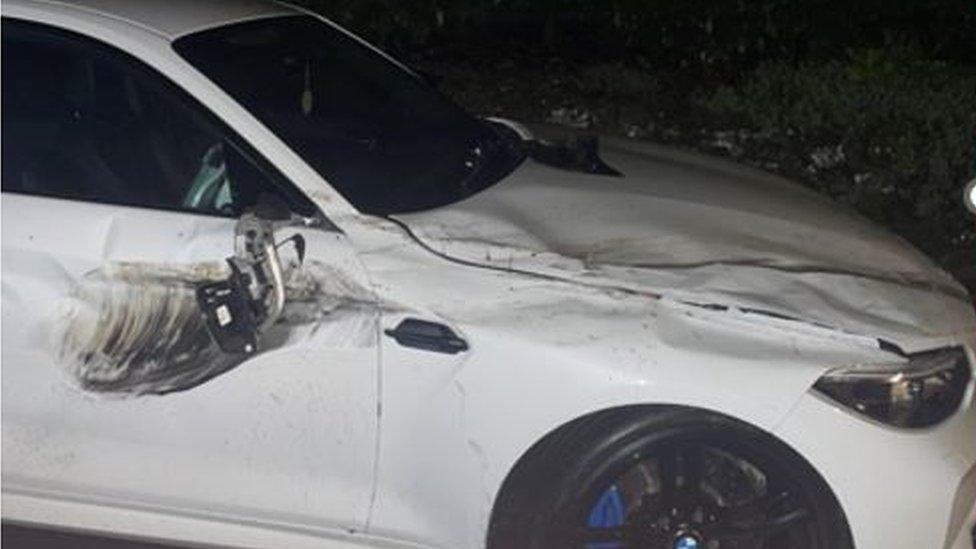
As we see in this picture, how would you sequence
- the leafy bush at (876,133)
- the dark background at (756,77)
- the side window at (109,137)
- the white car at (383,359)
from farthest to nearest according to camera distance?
the dark background at (756,77), the leafy bush at (876,133), the side window at (109,137), the white car at (383,359)

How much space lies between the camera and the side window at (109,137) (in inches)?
153

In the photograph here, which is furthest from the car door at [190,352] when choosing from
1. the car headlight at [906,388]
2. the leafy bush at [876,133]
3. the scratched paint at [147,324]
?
the leafy bush at [876,133]

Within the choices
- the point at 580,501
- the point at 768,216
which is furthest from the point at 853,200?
the point at 580,501

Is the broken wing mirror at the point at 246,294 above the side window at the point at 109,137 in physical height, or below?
below

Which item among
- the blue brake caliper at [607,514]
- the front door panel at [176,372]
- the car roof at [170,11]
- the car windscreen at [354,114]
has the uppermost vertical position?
the car roof at [170,11]

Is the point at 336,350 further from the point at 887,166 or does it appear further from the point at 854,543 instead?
the point at 887,166

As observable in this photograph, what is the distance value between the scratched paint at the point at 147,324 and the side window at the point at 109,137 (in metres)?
0.20

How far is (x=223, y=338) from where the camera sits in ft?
12.1

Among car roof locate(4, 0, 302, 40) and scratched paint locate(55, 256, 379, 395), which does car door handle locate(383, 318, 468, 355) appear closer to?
scratched paint locate(55, 256, 379, 395)

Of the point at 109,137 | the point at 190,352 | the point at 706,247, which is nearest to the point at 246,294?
the point at 190,352

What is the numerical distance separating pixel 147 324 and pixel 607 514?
1.23 meters

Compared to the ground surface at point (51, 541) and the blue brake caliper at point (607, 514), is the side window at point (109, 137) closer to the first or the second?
the ground surface at point (51, 541)

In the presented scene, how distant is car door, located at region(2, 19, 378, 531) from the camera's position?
3.68 metres

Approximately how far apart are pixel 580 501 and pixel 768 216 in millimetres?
1233
